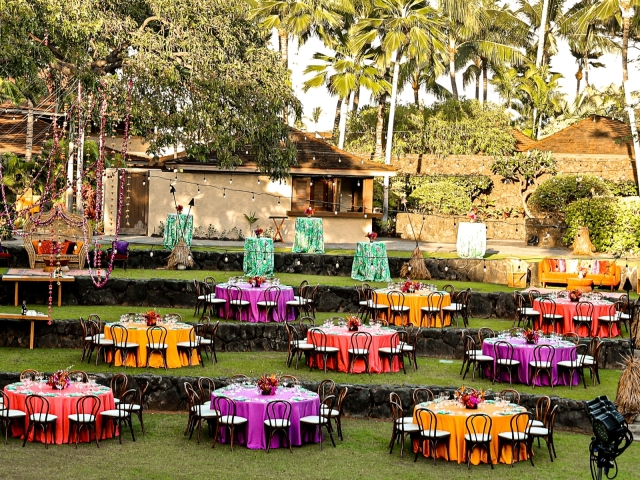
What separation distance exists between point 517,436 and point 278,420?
320cm

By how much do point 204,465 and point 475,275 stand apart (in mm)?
18927

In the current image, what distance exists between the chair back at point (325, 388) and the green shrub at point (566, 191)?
79.5 feet

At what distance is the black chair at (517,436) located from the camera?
14383 mm

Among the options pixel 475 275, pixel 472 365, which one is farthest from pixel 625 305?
pixel 475 275

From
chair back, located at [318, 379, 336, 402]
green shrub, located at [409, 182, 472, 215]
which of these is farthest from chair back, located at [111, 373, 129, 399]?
green shrub, located at [409, 182, 472, 215]

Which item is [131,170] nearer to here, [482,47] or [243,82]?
[243,82]

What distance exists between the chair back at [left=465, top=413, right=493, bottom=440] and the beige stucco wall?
1045 inches

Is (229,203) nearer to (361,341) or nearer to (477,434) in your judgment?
(361,341)

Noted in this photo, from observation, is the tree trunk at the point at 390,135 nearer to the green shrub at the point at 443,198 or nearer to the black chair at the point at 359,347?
the green shrub at the point at 443,198

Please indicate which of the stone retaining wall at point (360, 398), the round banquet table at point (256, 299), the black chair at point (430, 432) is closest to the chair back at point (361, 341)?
the stone retaining wall at point (360, 398)

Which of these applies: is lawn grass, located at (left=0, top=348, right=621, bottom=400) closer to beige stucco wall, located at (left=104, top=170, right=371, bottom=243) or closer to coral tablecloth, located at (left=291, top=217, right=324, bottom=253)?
coral tablecloth, located at (left=291, top=217, right=324, bottom=253)

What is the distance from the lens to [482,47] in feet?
190

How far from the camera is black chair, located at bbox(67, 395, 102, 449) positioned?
14.8m

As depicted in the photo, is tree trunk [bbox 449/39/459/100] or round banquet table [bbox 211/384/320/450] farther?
tree trunk [bbox 449/39/459/100]
